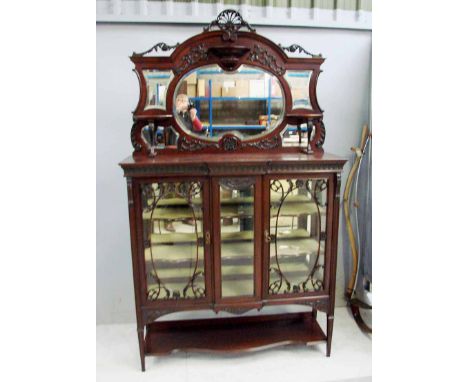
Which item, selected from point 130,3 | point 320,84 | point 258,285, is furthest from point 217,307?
point 130,3

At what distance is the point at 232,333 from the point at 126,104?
1.68 meters

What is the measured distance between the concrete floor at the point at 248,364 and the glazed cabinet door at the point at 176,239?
47 centimetres

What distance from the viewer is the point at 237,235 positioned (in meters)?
2.02

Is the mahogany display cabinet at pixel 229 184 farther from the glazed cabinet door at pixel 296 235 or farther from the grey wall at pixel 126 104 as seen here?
the grey wall at pixel 126 104

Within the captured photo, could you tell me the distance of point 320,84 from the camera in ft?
8.04

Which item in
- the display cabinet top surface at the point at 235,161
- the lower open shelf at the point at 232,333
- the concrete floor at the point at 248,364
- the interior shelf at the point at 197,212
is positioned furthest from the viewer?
the lower open shelf at the point at 232,333

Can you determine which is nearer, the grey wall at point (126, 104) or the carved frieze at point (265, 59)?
the carved frieze at point (265, 59)

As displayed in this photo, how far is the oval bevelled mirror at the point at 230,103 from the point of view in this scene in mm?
2115

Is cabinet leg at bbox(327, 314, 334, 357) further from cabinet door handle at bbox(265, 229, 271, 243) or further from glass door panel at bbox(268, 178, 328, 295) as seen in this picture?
cabinet door handle at bbox(265, 229, 271, 243)

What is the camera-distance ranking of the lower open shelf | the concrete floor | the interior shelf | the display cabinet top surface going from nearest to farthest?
1. the display cabinet top surface
2. the interior shelf
3. the concrete floor
4. the lower open shelf

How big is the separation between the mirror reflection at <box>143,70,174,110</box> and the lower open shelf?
4.71 ft

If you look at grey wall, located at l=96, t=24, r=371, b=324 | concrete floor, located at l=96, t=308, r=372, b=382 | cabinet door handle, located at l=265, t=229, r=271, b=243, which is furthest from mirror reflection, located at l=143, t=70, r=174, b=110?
concrete floor, located at l=96, t=308, r=372, b=382

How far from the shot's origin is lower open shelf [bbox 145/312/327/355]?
219cm

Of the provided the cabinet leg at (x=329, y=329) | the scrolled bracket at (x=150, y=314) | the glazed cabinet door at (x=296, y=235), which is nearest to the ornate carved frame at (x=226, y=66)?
the glazed cabinet door at (x=296, y=235)
